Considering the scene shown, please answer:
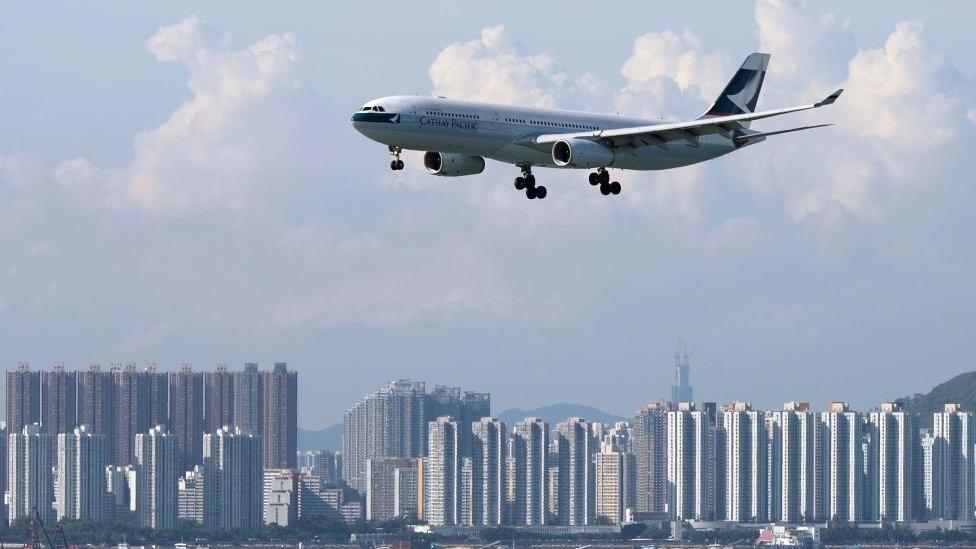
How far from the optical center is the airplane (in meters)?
78.5

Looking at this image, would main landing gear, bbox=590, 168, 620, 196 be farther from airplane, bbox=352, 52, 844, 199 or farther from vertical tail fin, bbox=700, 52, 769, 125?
vertical tail fin, bbox=700, 52, 769, 125

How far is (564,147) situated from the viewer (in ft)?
269

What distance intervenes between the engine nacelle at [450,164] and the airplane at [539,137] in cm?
4

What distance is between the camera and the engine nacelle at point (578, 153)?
8162cm

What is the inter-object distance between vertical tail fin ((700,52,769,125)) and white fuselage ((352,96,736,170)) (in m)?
9.83

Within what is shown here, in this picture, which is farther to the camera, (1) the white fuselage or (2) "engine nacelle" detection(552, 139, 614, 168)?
(2) "engine nacelle" detection(552, 139, 614, 168)

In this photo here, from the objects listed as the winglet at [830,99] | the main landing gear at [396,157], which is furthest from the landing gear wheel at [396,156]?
the winglet at [830,99]

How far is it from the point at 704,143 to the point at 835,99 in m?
13.2

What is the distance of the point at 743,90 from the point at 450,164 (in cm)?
2076

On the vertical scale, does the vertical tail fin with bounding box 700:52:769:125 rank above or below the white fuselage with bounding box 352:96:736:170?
above

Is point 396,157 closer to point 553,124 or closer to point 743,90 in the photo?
point 553,124

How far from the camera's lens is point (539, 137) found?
269ft

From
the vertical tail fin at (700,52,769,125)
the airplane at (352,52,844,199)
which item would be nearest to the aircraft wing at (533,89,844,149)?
the airplane at (352,52,844,199)

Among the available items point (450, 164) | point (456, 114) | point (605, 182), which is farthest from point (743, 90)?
point (456, 114)
